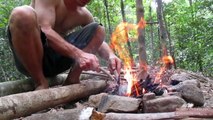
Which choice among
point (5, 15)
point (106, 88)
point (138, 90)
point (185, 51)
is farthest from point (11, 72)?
→ point (185, 51)

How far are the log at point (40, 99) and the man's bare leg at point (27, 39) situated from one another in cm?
28

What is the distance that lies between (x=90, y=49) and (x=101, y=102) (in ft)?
2.30

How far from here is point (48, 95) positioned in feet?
7.71

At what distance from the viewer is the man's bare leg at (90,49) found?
2.91 m

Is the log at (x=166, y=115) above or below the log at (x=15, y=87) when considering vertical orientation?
below

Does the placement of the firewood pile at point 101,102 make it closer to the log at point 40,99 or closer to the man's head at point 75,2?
the log at point 40,99

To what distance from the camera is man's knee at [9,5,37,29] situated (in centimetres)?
240

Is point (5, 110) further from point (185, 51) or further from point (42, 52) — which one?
point (185, 51)

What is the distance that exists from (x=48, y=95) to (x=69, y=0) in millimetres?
1061

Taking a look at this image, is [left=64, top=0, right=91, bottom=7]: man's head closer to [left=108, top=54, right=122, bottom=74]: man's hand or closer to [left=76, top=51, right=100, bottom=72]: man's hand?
[left=108, top=54, right=122, bottom=74]: man's hand

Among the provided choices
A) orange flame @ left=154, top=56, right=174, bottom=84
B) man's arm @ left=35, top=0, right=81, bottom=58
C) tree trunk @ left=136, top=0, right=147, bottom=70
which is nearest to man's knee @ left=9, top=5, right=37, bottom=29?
man's arm @ left=35, top=0, right=81, bottom=58

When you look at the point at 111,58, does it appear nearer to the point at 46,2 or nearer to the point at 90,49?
the point at 90,49

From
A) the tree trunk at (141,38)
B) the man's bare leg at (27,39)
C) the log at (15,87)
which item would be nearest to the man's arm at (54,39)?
the man's bare leg at (27,39)

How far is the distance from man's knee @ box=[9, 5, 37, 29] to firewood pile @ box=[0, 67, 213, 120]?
0.54 meters
